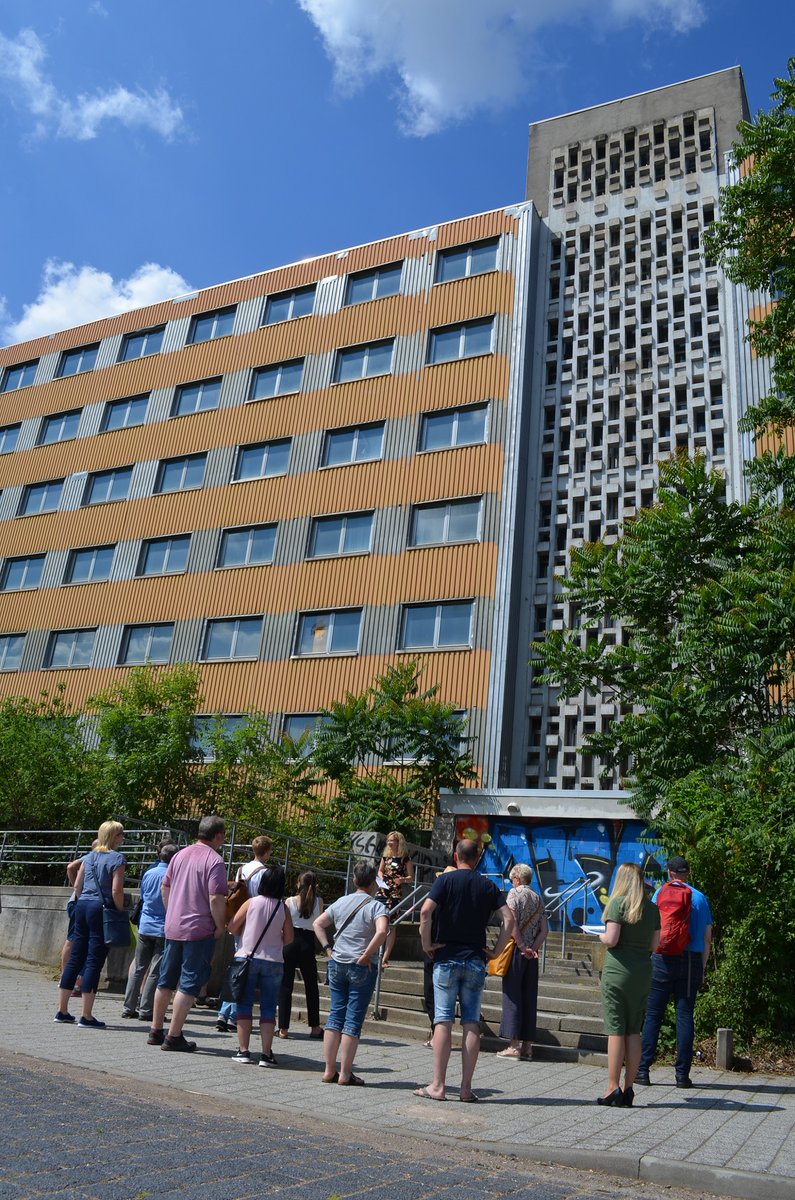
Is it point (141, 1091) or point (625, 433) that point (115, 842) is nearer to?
point (141, 1091)

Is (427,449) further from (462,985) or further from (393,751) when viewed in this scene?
(462,985)

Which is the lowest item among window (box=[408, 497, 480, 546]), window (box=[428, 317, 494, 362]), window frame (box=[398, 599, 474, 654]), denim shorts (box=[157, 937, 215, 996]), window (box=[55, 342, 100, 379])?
denim shorts (box=[157, 937, 215, 996])

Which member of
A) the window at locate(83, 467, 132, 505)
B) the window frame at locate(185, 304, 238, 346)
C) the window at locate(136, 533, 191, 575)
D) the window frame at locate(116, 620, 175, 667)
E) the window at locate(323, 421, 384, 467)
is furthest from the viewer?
the window frame at locate(185, 304, 238, 346)

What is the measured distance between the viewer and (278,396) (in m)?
30.7

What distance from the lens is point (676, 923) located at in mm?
8750

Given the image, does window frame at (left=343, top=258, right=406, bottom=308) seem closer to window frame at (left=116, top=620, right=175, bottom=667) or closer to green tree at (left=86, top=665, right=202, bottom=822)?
window frame at (left=116, top=620, right=175, bottom=667)

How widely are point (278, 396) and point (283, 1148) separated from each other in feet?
89.0

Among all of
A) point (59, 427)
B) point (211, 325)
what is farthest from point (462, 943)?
point (59, 427)

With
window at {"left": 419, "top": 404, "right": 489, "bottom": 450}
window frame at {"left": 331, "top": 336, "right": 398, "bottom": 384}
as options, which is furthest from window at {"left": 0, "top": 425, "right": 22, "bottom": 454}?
window at {"left": 419, "top": 404, "right": 489, "bottom": 450}

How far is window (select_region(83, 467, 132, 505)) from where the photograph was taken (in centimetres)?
3331

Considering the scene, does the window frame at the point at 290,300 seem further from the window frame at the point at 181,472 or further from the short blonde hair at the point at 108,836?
the short blonde hair at the point at 108,836

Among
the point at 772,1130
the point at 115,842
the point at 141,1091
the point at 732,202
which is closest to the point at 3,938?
the point at 115,842

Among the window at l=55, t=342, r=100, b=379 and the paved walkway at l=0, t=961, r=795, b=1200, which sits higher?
the window at l=55, t=342, r=100, b=379

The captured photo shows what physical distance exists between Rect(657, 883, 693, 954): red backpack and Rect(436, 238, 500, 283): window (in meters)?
22.8
